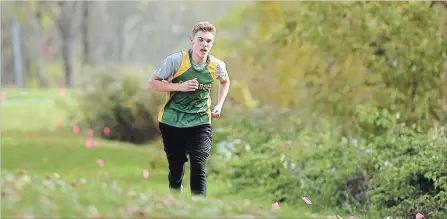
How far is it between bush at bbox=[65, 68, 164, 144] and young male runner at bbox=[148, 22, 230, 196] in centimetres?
1221

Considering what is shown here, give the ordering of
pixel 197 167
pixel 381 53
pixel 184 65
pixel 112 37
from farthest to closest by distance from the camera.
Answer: pixel 112 37 < pixel 381 53 < pixel 197 167 < pixel 184 65

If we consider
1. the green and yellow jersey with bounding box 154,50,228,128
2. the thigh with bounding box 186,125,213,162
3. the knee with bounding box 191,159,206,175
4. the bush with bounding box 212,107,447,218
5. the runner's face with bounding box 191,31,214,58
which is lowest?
the bush with bounding box 212,107,447,218

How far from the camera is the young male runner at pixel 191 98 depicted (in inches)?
284

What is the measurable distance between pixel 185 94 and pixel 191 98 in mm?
61

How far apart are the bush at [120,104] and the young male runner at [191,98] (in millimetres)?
12212

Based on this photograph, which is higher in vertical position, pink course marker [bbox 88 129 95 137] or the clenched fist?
the clenched fist

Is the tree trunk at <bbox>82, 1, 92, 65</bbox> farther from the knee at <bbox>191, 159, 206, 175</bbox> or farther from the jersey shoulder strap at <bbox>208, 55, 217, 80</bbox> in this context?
the knee at <bbox>191, 159, 206, 175</bbox>

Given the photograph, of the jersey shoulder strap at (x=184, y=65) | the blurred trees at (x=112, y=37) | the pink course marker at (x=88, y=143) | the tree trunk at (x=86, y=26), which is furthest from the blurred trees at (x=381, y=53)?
the blurred trees at (x=112, y=37)

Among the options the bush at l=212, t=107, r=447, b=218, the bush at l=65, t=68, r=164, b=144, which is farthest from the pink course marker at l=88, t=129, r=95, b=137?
the bush at l=212, t=107, r=447, b=218

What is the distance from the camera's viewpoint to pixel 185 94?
732 cm

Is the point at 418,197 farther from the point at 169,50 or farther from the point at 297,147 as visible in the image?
the point at 169,50

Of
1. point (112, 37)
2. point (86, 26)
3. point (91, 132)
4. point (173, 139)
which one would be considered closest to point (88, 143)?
point (91, 132)

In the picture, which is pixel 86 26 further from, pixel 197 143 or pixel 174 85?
pixel 174 85

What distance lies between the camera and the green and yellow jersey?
7.29 m
